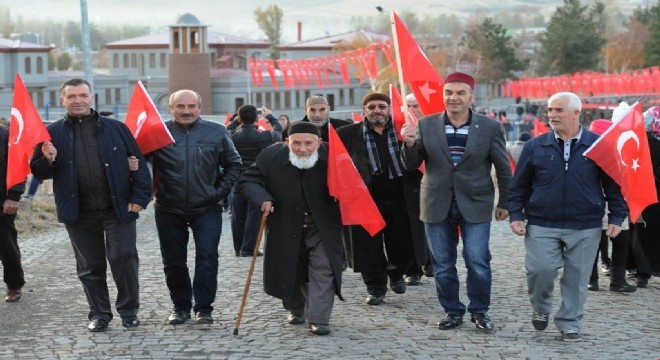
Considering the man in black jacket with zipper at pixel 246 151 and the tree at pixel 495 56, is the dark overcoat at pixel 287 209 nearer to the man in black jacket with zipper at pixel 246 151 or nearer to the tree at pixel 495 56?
the man in black jacket with zipper at pixel 246 151

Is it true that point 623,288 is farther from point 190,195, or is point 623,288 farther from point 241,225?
point 241,225

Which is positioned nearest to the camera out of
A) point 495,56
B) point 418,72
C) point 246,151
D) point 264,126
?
point 418,72

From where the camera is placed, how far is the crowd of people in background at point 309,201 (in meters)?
10.2

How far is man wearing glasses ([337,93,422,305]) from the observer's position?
12094mm

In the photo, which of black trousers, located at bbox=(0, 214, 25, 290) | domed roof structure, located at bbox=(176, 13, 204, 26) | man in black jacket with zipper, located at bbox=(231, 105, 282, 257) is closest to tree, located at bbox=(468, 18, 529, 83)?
domed roof structure, located at bbox=(176, 13, 204, 26)

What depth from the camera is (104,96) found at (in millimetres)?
105250

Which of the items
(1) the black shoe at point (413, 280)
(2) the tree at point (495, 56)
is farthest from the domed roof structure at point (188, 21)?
(1) the black shoe at point (413, 280)

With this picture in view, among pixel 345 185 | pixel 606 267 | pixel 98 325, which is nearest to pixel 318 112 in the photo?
pixel 345 185

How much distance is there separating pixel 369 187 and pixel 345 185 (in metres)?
1.54

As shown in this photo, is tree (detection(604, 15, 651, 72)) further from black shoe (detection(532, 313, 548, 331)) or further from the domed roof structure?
black shoe (detection(532, 313, 548, 331))

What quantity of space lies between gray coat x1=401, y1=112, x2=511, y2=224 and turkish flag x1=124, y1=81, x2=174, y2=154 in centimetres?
182

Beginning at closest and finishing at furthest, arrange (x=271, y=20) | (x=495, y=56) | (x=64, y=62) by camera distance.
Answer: (x=495, y=56) < (x=64, y=62) < (x=271, y=20)

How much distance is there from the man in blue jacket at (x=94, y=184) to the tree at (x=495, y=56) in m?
104

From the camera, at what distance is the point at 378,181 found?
1216cm
